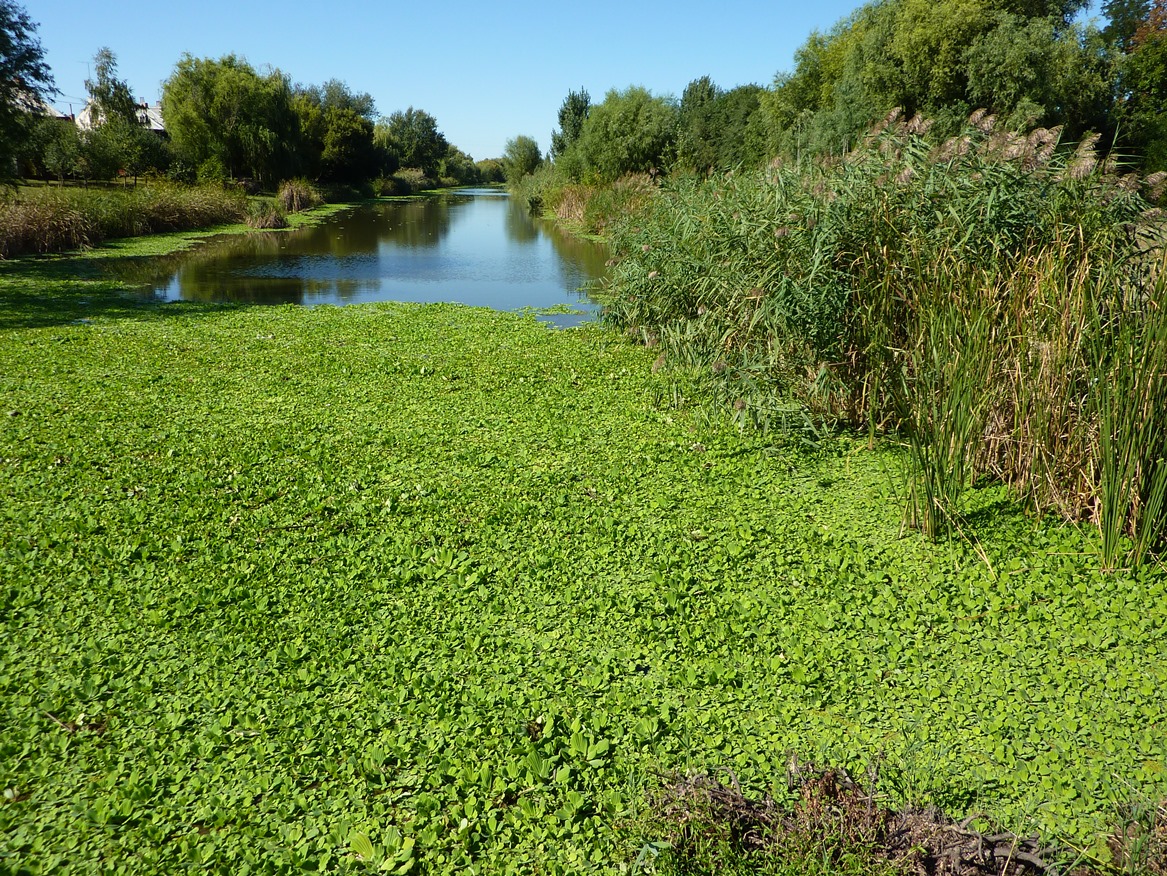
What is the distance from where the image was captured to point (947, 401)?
3.84m

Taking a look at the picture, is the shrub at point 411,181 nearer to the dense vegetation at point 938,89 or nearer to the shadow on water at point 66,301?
the dense vegetation at point 938,89

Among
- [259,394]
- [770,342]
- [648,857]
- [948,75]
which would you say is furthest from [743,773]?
[948,75]

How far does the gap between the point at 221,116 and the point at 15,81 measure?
18.3m

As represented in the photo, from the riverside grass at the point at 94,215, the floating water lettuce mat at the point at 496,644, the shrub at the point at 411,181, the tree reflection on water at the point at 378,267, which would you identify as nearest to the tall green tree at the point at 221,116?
the tree reflection on water at the point at 378,267

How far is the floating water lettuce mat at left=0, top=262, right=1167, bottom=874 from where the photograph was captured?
228cm

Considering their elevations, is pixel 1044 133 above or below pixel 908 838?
above

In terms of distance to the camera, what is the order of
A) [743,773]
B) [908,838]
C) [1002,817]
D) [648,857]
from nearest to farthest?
[908,838]
[648,857]
[1002,817]
[743,773]

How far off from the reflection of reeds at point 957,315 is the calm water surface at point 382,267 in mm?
5763

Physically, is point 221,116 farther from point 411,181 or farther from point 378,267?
point 411,181

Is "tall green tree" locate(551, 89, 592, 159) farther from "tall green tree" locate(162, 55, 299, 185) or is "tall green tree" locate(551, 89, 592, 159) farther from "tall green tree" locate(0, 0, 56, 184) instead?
"tall green tree" locate(0, 0, 56, 184)

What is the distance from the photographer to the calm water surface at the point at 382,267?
508 inches

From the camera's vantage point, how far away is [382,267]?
17.0 metres

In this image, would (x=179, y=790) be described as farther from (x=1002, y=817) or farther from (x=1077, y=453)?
(x=1077, y=453)

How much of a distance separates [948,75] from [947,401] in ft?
79.7
